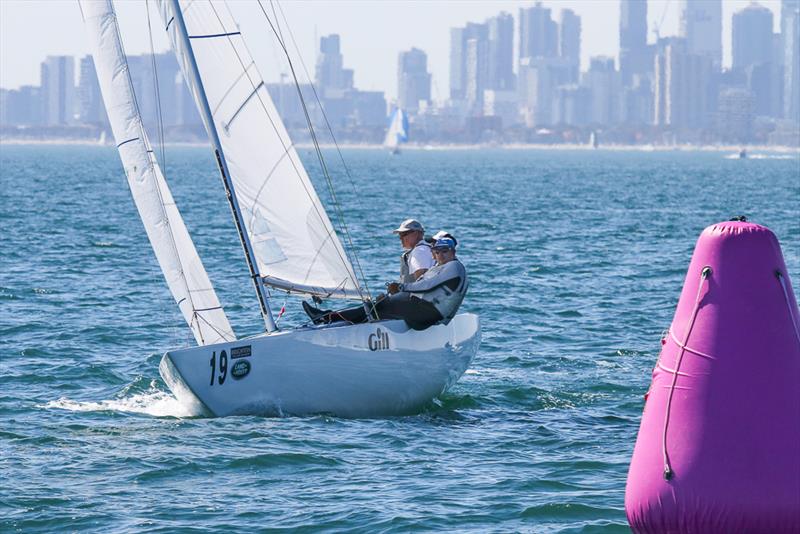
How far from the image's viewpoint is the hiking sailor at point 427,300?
12.8m

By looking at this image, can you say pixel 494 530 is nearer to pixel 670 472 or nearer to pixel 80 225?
pixel 670 472

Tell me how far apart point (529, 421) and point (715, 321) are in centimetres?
532

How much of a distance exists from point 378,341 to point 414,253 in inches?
34.6

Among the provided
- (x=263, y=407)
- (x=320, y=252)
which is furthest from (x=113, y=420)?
(x=320, y=252)

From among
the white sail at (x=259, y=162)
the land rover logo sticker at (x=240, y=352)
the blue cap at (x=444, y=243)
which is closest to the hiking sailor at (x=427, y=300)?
the blue cap at (x=444, y=243)

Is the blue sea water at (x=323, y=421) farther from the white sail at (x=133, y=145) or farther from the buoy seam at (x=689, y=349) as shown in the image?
the buoy seam at (x=689, y=349)

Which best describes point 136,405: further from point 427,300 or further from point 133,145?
point 427,300

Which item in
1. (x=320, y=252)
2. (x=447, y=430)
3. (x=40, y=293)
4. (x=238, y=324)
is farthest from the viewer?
(x=40, y=293)

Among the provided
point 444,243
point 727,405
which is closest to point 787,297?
point 727,405

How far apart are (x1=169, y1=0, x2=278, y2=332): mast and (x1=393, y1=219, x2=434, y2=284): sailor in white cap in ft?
4.15

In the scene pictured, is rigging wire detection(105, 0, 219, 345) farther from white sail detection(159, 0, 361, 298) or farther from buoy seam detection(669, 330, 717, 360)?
buoy seam detection(669, 330, 717, 360)

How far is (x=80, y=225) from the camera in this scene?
37.6 m

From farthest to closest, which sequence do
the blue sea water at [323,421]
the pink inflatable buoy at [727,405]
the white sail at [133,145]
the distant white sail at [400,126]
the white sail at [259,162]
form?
the distant white sail at [400,126] → the white sail at [259,162] → the white sail at [133,145] → the blue sea water at [323,421] → the pink inflatable buoy at [727,405]

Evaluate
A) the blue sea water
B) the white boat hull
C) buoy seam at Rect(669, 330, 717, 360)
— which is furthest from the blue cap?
buoy seam at Rect(669, 330, 717, 360)
